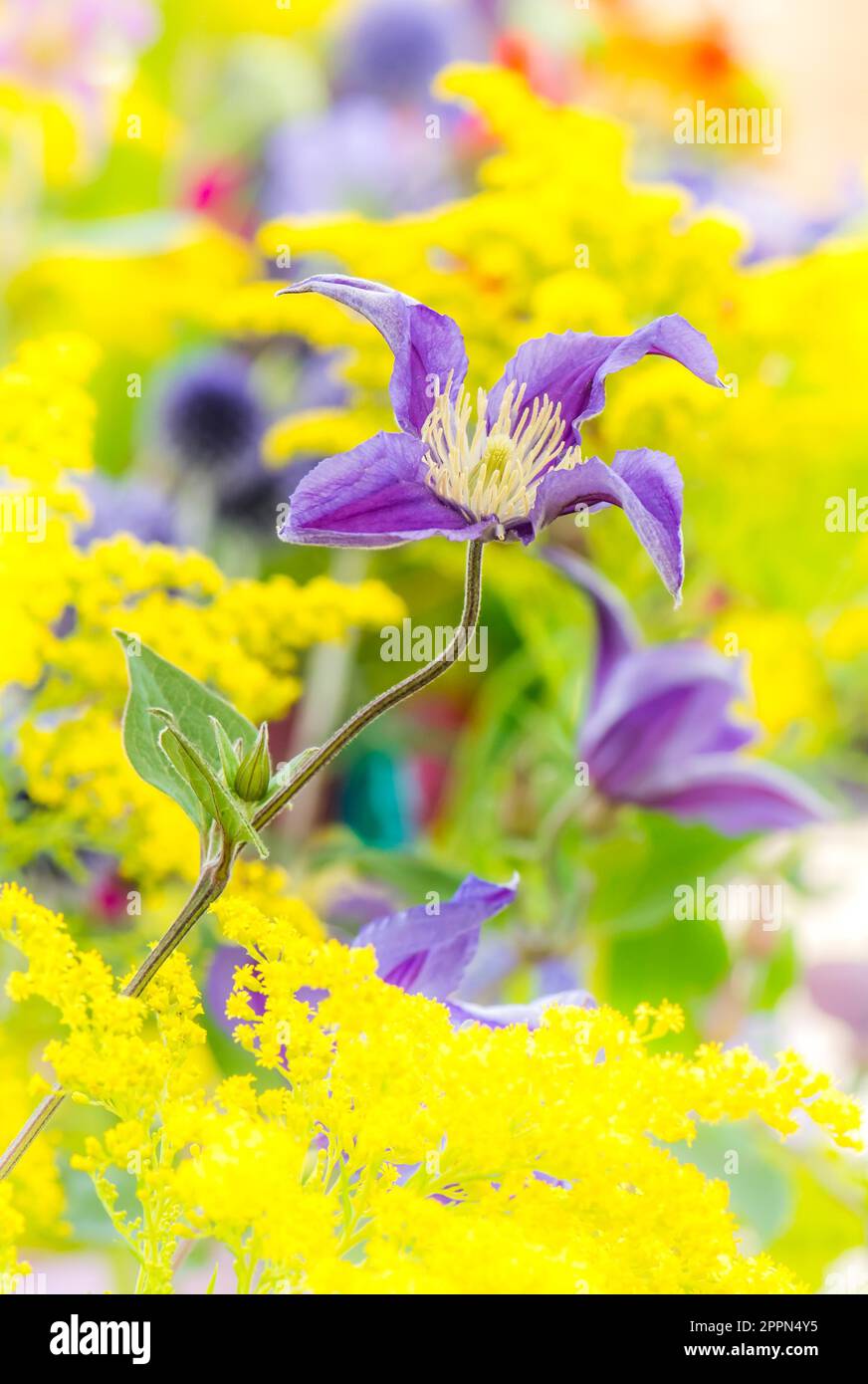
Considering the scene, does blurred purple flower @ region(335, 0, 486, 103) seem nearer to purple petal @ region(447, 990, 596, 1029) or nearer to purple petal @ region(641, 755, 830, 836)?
purple petal @ region(641, 755, 830, 836)

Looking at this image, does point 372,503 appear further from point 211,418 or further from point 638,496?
point 211,418

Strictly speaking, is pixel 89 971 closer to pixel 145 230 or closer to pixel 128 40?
pixel 145 230

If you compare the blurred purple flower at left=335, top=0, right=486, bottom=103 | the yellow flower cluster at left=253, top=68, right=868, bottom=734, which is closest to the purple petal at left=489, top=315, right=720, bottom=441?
the yellow flower cluster at left=253, top=68, right=868, bottom=734

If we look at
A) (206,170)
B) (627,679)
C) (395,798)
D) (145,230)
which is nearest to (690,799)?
(627,679)

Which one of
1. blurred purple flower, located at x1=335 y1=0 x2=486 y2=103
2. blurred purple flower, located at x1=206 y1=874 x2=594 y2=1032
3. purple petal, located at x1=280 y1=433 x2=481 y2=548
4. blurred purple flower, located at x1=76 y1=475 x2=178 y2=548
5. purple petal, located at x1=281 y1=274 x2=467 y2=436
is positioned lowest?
blurred purple flower, located at x1=206 y1=874 x2=594 y2=1032

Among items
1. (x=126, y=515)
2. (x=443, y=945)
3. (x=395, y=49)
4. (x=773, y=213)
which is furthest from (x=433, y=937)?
(x=395, y=49)

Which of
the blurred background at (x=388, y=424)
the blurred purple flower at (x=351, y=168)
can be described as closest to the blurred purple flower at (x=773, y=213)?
the blurred background at (x=388, y=424)
